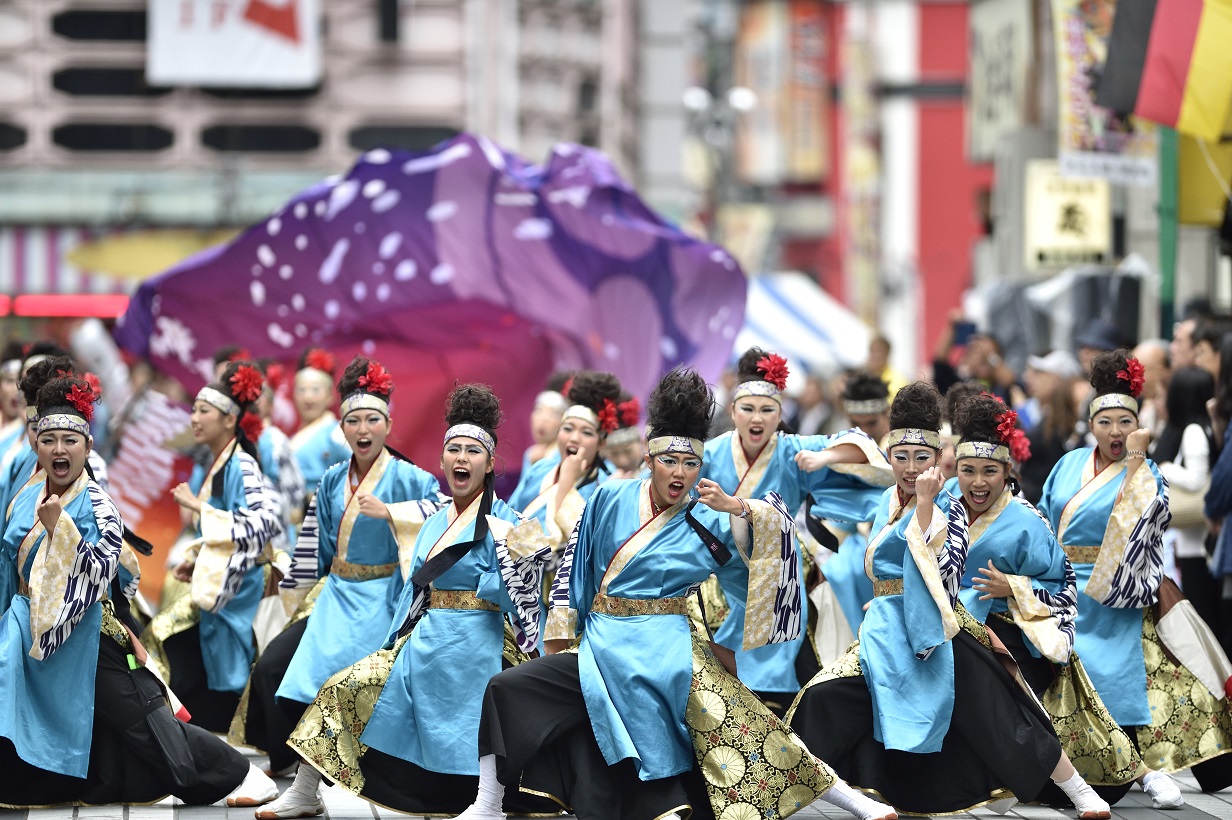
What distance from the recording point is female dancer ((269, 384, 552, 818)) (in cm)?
679

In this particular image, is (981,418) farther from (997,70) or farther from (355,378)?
(997,70)

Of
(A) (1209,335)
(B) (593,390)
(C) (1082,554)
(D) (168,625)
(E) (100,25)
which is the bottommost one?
(D) (168,625)

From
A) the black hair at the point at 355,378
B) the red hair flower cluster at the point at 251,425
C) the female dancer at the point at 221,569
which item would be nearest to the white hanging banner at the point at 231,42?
the female dancer at the point at 221,569

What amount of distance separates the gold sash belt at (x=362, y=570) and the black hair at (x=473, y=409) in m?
0.77

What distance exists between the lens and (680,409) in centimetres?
660

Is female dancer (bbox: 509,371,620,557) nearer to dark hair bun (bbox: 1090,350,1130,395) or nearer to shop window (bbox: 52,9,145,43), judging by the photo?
dark hair bun (bbox: 1090,350,1130,395)

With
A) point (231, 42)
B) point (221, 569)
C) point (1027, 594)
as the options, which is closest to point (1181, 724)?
point (1027, 594)

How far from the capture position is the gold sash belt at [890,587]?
695 centimetres

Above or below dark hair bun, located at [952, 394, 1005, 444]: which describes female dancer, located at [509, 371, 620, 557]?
below

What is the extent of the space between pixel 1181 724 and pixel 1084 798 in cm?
96

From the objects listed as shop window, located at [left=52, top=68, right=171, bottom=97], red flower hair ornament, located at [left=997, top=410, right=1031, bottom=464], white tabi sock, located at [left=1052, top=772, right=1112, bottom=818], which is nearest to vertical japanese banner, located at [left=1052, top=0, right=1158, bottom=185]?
red flower hair ornament, located at [left=997, top=410, right=1031, bottom=464]

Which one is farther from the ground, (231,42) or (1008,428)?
(231,42)

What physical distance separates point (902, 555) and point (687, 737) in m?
1.09

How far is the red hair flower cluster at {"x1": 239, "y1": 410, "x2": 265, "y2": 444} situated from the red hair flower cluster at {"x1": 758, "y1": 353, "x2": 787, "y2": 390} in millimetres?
2217
